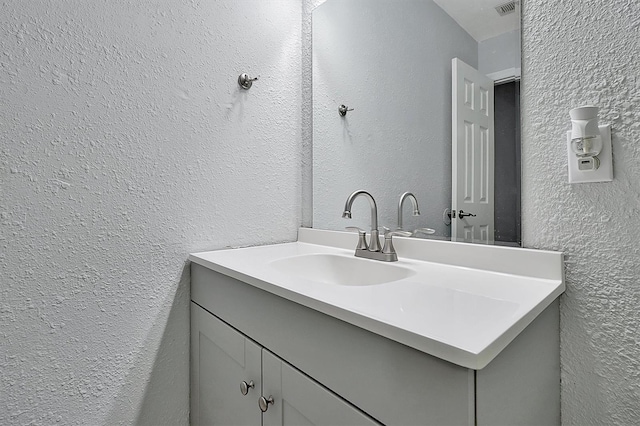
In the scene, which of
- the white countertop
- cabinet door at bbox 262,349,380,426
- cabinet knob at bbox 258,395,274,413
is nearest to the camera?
the white countertop

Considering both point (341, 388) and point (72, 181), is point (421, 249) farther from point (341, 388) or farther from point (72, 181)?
point (72, 181)

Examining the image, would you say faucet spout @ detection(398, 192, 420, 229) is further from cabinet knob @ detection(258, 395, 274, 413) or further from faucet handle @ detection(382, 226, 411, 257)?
cabinet knob @ detection(258, 395, 274, 413)

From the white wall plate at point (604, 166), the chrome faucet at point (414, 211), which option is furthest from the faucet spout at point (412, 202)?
the white wall plate at point (604, 166)

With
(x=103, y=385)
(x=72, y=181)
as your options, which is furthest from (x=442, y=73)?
(x=103, y=385)

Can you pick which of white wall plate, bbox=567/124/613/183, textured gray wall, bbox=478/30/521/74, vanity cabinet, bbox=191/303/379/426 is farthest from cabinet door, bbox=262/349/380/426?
textured gray wall, bbox=478/30/521/74

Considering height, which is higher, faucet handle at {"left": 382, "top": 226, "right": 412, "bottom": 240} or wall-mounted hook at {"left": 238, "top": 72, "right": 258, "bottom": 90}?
wall-mounted hook at {"left": 238, "top": 72, "right": 258, "bottom": 90}

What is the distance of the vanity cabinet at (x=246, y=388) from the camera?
2.14ft

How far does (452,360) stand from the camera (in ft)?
1.43

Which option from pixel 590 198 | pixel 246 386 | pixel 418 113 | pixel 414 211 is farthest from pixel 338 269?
pixel 590 198

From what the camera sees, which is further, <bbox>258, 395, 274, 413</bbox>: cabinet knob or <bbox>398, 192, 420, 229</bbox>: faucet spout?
<bbox>398, 192, 420, 229</bbox>: faucet spout

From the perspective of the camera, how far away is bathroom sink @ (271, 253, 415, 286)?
0.99 m

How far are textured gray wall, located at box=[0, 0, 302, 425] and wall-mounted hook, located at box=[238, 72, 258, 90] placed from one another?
0.03 m

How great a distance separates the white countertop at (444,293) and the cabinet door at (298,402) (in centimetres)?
16

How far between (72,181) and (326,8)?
115 cm
